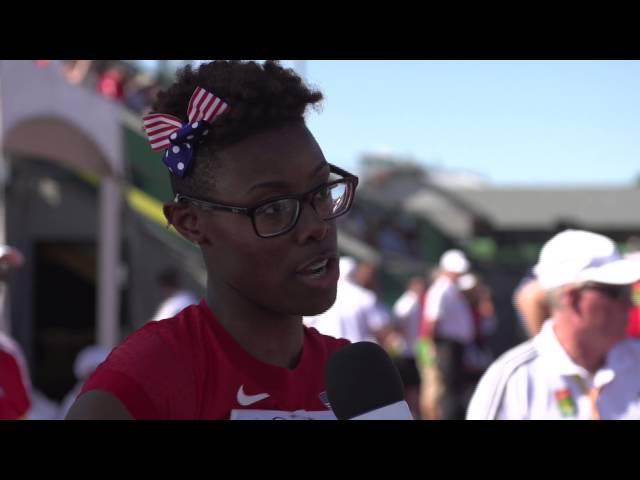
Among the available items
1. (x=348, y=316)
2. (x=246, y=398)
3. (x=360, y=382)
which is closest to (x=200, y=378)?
(x=246, y=398)

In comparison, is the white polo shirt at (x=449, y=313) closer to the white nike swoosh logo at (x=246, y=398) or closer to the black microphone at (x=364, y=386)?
the white nike swoosh logo at (x=246, y=398)

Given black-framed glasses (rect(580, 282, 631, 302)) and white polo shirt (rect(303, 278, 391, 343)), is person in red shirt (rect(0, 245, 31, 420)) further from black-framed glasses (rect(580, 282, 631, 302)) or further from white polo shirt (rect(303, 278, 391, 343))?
white polo shirt (rect(303, 278, 391, 343))

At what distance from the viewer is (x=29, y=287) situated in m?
12.4

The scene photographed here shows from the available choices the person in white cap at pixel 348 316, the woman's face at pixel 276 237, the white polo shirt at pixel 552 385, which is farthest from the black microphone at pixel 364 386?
the person in white cap at pixel 348 316

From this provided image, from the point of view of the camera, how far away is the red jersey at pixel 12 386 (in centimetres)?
398

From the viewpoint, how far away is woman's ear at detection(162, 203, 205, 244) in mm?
1943

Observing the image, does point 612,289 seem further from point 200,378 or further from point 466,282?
point 466,282

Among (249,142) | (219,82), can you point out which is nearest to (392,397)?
(249,142)

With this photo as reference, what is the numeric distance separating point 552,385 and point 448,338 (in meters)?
7.54

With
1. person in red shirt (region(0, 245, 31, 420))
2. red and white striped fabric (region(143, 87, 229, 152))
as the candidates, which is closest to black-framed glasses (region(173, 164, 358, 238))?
red and white striped fabric (region(143, 87, 229, 152))

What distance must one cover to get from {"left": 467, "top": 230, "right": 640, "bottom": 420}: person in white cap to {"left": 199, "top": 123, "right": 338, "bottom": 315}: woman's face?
165 centimetres

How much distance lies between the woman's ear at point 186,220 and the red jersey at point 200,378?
0.16m
